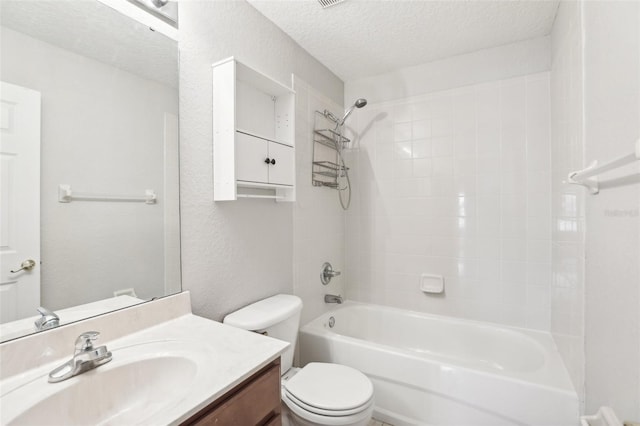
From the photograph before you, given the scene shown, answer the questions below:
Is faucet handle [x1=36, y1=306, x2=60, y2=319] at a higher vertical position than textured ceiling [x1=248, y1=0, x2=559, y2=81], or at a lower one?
lower

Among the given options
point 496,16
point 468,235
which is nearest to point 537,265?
point 468,235

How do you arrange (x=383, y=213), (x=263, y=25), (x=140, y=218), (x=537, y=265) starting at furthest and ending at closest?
(x=383, y=213), (x=537, y=265), (x=263, y=25), (x=140, y=218)

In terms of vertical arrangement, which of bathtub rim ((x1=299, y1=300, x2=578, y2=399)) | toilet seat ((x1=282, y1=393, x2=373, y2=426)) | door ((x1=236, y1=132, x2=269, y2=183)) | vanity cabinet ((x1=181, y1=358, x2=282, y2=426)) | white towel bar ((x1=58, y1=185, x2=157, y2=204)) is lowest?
toilet seat ((x1=282, y1=393, x2=373, y2=426))

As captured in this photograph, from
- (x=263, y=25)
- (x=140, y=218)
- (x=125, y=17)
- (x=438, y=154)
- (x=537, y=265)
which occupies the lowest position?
(x=537, y=265)

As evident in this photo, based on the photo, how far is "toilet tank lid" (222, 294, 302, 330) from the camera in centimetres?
138

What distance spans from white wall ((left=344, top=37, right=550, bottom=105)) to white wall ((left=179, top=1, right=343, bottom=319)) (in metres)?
0.93

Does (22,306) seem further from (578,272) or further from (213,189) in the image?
(578,272)

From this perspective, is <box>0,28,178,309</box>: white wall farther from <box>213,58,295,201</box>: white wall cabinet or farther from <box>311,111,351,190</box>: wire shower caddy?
<box>311,111,351,190</box>: wire shower caddy

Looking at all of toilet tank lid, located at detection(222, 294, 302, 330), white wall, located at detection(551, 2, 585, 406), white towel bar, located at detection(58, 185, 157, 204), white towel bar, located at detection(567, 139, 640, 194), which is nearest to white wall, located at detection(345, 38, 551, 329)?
white wall, located at detection(551, 2, 585, 406)

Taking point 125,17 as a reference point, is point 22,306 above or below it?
below

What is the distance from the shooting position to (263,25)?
5.73 feet

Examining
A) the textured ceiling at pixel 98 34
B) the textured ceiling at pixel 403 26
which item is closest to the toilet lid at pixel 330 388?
the textured ceiling at pixel 98 34

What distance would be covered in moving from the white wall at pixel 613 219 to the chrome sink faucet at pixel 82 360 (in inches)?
55.8

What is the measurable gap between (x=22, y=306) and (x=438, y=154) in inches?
93.8
